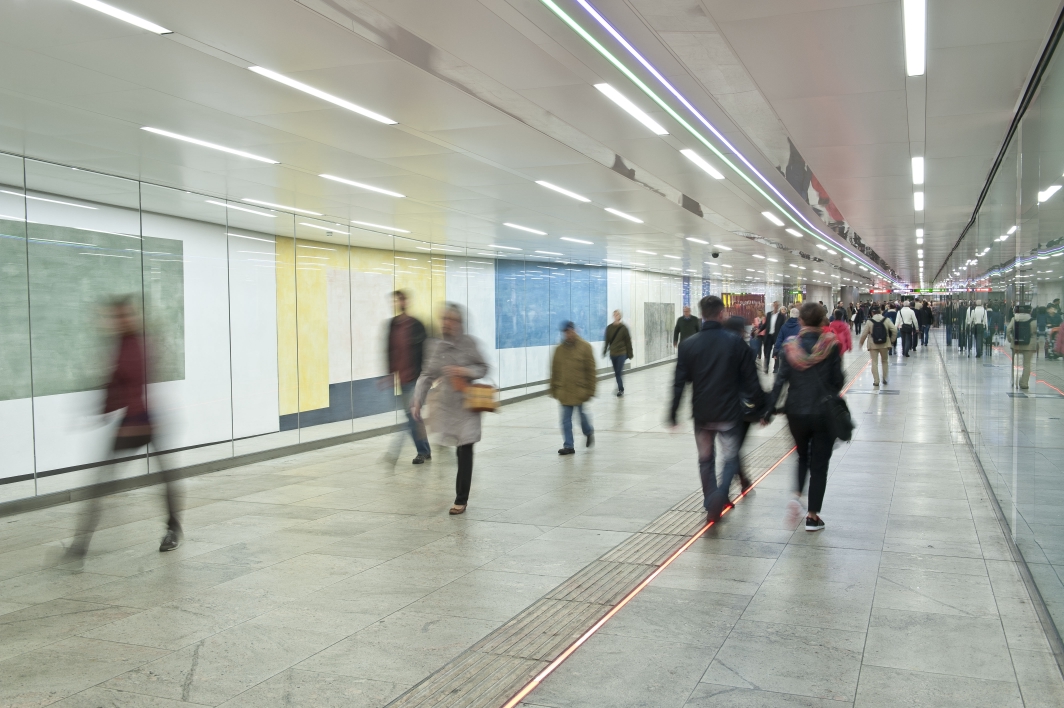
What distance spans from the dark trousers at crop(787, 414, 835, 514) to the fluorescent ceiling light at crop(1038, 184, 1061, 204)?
234cm

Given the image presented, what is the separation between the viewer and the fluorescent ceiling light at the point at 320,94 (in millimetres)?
5996

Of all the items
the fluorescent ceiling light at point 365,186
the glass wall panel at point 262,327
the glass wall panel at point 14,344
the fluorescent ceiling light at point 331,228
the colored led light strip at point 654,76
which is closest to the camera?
the colored led light strip at point 654,76

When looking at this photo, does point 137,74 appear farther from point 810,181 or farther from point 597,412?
point 597,412

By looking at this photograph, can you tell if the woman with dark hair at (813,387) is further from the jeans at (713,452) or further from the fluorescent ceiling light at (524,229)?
the fluorescent ceiling light at (524,229)

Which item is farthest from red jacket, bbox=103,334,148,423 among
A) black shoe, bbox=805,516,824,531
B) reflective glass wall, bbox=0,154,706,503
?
black shoe, bbox=805,516,824,531

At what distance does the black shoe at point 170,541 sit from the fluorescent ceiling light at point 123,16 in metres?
3.76

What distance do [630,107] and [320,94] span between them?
2509 millimetres

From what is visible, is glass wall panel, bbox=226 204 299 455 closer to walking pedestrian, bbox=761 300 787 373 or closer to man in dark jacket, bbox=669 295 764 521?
man in dark jacket, bbox=669 295 764 521

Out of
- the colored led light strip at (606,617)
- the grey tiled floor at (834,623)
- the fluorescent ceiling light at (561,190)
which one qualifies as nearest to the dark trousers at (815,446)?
the grey tiled floor at (834,623)

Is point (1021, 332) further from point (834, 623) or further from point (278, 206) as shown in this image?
point (278, 206)

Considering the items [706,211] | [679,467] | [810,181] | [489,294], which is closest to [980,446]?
[679,467]

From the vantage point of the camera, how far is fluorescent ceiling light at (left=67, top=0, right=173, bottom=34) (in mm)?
4617

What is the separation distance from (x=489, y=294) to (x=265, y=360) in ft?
29.7

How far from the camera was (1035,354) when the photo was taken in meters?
5.21
